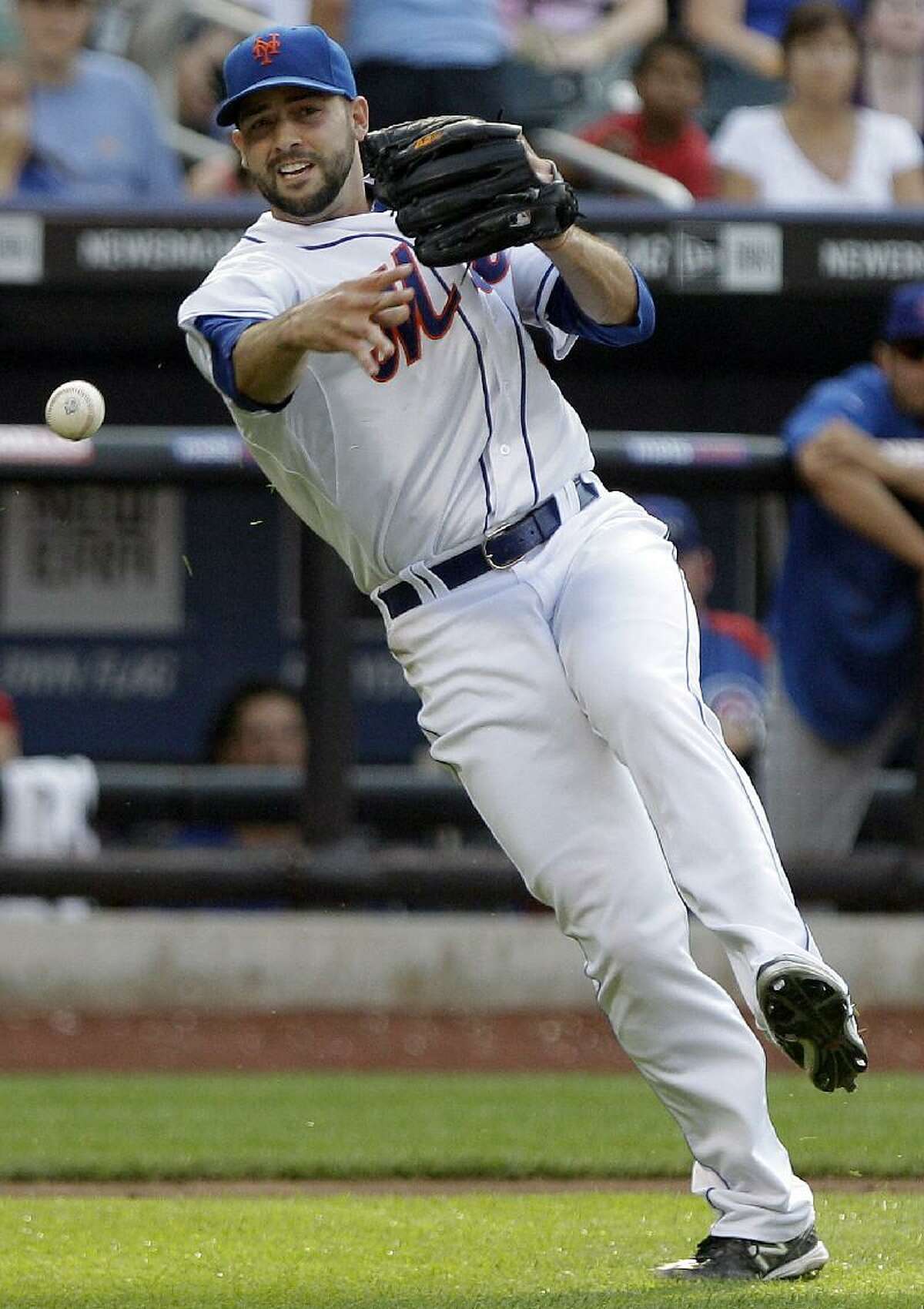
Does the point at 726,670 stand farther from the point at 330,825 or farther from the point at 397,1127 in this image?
the point at 397,1127

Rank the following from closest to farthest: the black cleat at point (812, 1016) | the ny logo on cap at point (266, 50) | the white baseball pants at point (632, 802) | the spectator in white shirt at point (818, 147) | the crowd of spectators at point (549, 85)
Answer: the black cleat at point (812, 1016) < the white baseball pants at point (632, 802) < the ny logo on cap at point (266, 50) < the crowd of spectators at point (549, 85) < the spectator in white shirt at point (818, 147)

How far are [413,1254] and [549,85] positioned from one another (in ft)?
16.9

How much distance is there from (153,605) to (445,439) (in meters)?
5.39

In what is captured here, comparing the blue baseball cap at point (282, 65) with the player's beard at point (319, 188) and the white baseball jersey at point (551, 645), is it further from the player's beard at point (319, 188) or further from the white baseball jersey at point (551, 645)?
the white baseball jersey at point (551, 645)

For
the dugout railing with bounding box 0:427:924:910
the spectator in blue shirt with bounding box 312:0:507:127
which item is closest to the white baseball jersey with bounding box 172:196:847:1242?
the dugout railing with bounding box 0:427:924:910

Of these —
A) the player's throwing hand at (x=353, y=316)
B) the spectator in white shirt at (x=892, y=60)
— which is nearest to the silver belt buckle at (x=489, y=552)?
the player's throwing hand at (x=353, y=316)

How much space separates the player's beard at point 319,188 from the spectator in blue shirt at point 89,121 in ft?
12.9

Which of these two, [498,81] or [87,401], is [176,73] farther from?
[87,401]

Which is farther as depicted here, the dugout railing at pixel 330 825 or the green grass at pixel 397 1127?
the dugout railing at pixel 330 825

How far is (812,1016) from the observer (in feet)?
10.1

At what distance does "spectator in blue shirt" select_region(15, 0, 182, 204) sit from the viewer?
7438 millimetres

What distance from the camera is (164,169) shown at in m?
7.56

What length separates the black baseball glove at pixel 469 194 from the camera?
335cm

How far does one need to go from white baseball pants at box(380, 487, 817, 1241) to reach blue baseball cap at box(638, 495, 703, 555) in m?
3.25
